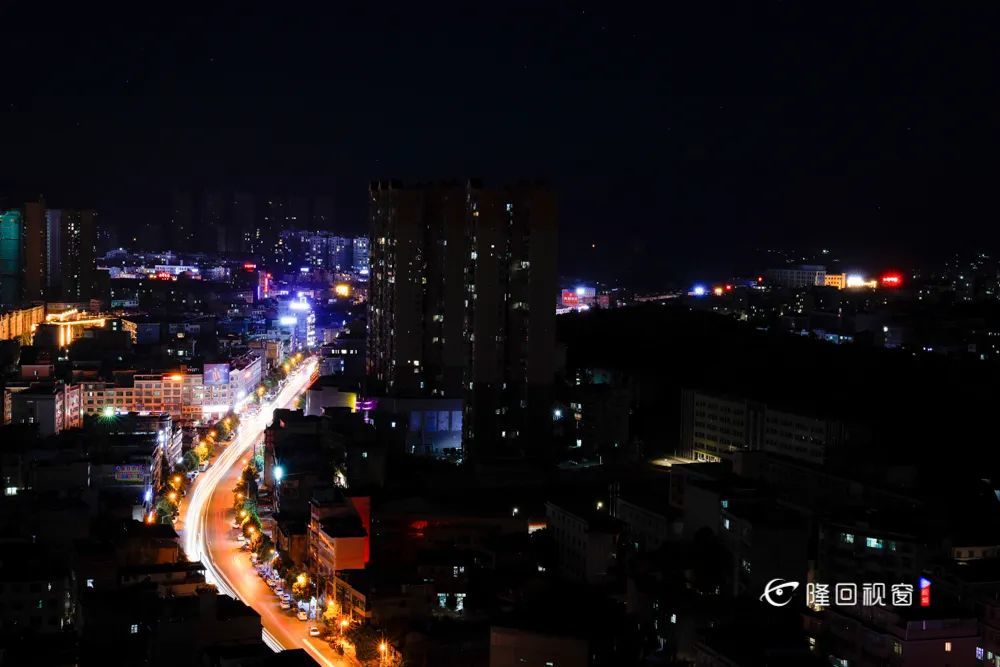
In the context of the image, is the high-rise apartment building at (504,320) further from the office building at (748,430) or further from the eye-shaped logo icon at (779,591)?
the eye-shaped logo icon at (779,591)

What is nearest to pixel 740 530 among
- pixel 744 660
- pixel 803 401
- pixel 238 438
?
pixel 744 660

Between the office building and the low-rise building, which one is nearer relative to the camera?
the low-rise building

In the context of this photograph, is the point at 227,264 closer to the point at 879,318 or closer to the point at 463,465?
the point at 879,318

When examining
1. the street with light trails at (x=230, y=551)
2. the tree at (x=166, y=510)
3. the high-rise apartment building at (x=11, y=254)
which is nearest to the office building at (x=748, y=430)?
the street with light trails at (x=230, y=551)

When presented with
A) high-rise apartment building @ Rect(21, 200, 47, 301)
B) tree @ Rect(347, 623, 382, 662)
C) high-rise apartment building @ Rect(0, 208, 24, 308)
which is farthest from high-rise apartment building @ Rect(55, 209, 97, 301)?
tree @ Rect(347, 623, 382, 662)

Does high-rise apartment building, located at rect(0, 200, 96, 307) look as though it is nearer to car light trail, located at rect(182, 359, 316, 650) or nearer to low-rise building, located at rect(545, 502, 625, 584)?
car light trail, located at rect(182, 359, 316, 650)

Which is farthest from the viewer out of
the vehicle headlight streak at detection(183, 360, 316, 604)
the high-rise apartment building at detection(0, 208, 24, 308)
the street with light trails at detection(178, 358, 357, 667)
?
the high-rise apartment building at detection(0, 208, 24, 308)

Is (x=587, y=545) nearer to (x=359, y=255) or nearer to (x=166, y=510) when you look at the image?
(x=166, y=510)

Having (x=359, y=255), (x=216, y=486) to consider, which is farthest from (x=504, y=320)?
(x=359, y=255)
